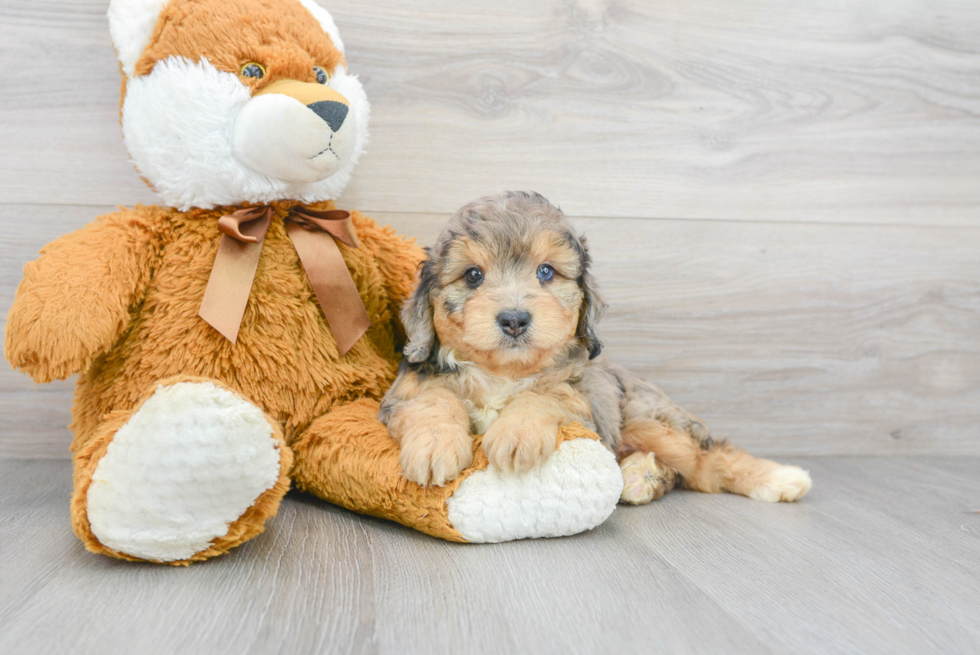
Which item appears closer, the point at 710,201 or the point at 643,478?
the point at 643,478

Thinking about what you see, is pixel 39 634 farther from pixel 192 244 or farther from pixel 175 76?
pixel 175 76

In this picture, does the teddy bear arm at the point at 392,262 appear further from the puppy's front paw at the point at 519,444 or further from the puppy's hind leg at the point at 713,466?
the puppy's hind leg at the point at 713,466

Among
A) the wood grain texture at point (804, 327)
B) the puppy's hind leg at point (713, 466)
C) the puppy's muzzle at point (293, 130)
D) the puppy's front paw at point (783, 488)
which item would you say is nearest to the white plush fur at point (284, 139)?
the puppy's muzzle at point (293, 130)

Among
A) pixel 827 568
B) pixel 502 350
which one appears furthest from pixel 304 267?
pixel 827 568

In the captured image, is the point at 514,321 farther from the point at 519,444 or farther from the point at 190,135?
the point at 190,135

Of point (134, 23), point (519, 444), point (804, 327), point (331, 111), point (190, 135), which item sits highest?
point (134, 23)

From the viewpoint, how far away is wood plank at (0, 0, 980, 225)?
2227mm

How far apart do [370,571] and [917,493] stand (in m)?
1.75

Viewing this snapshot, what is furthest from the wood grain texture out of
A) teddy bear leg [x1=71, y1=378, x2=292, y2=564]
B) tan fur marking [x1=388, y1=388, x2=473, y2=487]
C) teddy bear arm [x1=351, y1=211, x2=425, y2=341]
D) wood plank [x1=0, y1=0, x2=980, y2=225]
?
teddy bear leg [x1=71, y1=378, x2=292, y2=564]

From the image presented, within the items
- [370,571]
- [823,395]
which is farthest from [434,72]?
[823,395]

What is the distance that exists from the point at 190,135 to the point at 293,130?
26 cm

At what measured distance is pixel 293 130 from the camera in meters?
1.68

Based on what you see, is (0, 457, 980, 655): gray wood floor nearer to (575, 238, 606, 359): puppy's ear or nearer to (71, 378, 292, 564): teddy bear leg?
(71, 378, 292, 564): teddy bear leg

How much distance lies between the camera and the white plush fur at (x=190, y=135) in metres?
1.71
